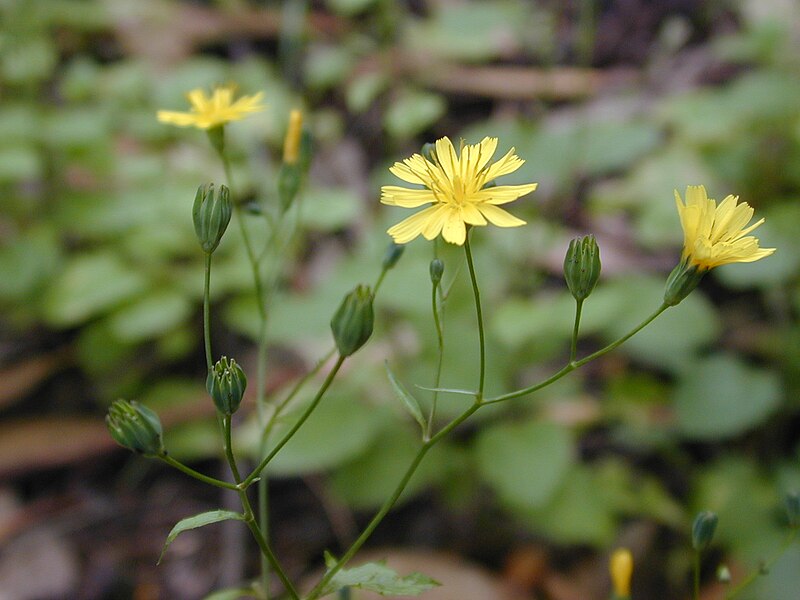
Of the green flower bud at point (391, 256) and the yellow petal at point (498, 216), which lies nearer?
the yellow petal at point (498, 216)

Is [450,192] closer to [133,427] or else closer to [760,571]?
[133,427]

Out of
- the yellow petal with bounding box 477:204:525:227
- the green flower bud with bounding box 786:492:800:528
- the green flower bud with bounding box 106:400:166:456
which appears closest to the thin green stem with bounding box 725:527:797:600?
the green flower bud with bounding box 786:492:800:528

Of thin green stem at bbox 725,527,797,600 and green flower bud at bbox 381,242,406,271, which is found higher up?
green flower bud at bbox 381,242,406,271

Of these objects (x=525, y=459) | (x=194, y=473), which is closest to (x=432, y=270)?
(x=194, y=473)

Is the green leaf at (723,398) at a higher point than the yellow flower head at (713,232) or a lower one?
lower

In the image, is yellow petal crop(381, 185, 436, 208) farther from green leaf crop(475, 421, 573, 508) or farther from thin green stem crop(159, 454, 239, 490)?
green leaf crop(475, 421, 573, 508)

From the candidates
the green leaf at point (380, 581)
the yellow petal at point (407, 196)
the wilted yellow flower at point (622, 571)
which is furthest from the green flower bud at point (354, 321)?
the wilted yellow flower at point (622, 571)

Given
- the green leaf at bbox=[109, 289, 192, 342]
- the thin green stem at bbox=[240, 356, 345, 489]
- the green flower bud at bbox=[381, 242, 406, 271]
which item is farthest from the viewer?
the green leaf at bbox=[109, 289, 192, 342]

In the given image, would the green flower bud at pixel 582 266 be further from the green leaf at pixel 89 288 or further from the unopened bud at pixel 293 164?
the green leaf at pixel 89 288

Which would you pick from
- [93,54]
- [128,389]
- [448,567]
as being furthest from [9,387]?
[93,54]
